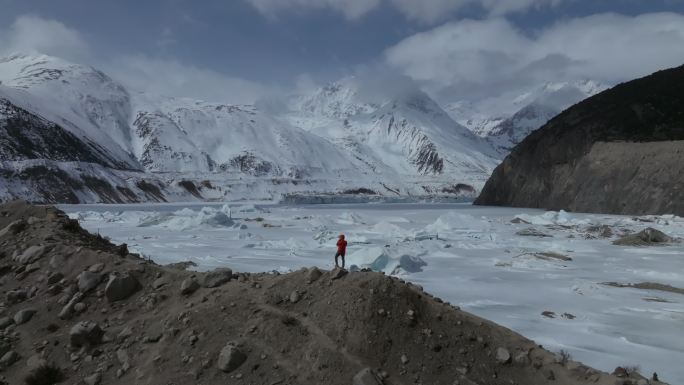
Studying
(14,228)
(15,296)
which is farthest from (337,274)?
(14,228)

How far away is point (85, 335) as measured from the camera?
7.06m

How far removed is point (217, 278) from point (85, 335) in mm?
1846

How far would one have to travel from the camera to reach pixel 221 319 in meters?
6.97

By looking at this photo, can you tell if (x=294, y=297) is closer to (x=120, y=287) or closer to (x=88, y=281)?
(x=120, y=287)

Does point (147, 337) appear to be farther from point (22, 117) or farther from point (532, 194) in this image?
point (22, 117)

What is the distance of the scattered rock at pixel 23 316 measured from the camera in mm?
7820

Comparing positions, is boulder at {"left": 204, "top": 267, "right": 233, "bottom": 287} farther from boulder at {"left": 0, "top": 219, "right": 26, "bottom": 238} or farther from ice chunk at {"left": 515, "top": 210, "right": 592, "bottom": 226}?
ice chunk at {"left": 515, "top": 210, "right": 592, "bottom": 226}

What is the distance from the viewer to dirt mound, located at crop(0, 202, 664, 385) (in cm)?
620

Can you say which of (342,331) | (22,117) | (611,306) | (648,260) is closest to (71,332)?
(342,331)

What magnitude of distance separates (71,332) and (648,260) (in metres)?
21.2

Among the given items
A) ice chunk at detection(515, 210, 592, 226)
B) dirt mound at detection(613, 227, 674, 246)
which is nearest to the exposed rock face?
ice chunk at detection(515, 210, 592, 226)

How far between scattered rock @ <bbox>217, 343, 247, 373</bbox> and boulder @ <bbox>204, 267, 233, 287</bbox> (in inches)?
64.4

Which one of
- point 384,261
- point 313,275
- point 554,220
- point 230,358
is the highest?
point 554,220

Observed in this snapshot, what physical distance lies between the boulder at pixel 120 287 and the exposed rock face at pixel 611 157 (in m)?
52.8
